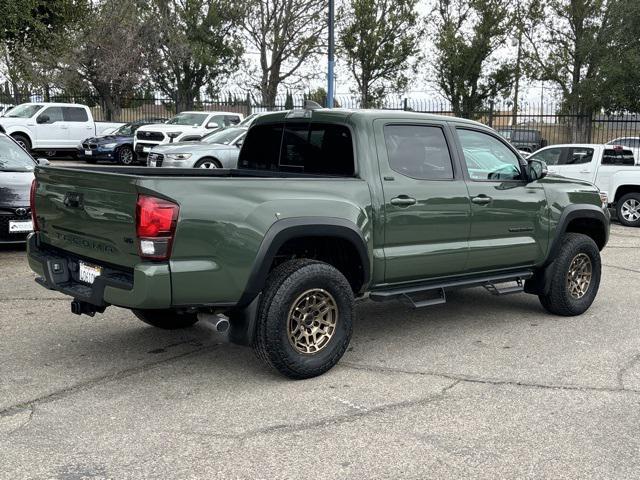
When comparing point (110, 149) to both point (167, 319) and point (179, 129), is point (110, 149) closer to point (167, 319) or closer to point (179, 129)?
point (179, 129)

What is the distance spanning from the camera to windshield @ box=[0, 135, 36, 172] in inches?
383

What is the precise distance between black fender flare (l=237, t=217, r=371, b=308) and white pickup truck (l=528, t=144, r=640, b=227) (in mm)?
10674

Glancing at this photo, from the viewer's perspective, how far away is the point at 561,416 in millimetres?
4285

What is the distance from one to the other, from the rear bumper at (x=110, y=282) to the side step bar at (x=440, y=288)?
67.7 inches

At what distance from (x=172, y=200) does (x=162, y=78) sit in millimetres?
32115

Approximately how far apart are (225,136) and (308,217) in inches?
476

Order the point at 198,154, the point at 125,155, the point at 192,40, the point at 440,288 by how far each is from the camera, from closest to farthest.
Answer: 1. the point at 440,288
2. the point at 198,154
3. the point at 125,155
4. the point at 192,40

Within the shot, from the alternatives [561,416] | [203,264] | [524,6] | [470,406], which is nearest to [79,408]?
[203,264]

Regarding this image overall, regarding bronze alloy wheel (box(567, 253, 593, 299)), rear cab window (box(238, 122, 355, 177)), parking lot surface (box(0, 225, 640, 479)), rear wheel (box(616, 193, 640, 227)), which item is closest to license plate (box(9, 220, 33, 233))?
parking lot surface (box(0, 225, 640, 479))

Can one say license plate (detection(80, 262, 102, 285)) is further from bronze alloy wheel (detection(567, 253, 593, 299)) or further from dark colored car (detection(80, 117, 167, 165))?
dark colored car (detection(80, 117, 167, 165))

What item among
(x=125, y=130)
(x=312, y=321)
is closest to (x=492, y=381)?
(x=312, y=321)

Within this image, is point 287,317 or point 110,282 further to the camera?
point 287,317

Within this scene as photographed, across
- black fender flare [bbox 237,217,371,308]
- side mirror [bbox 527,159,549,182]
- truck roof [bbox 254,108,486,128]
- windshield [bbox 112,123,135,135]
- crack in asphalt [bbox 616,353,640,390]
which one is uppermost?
windshield [bbox 112,123,135,135]

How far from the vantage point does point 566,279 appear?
665 cm
